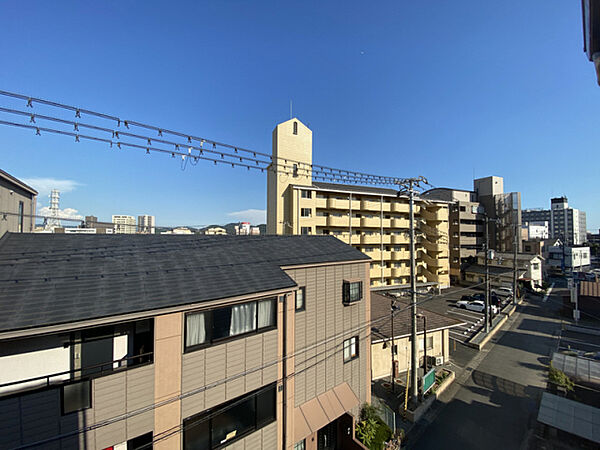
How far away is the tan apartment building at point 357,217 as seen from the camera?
29844 millimetres

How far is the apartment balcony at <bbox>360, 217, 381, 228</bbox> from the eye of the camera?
33672 millimetres

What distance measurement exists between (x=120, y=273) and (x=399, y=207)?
36510mm

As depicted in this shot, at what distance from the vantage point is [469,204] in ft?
140

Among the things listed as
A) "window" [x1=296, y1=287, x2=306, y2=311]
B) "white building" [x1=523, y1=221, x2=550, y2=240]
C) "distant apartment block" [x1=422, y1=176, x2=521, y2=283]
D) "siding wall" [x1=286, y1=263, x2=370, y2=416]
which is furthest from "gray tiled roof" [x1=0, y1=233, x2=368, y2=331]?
"white building" [x1=523, y1=221, x2=550, y2=240]

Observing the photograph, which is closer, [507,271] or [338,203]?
[338,203]

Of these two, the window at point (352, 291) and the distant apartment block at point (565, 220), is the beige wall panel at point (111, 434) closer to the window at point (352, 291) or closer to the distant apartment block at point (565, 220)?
the window at point (352, 291)

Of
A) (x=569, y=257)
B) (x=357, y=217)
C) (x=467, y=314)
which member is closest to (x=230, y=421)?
(x=467, y=314)

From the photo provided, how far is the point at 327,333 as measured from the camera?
9.72 m

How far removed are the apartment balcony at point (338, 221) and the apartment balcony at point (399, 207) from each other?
8.66 metres

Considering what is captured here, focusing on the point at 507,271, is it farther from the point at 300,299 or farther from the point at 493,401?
the point at 300,299

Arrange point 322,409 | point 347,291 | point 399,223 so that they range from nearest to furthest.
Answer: point 322,409
point 347,291
point 399,223

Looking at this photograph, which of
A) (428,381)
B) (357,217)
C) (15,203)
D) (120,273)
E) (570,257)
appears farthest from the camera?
(570,257)

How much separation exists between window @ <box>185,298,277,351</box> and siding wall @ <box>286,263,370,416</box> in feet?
4.65

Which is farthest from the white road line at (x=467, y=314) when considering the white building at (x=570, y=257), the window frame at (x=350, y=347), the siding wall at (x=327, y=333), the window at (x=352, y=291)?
the white building at (x=570, y=257)
